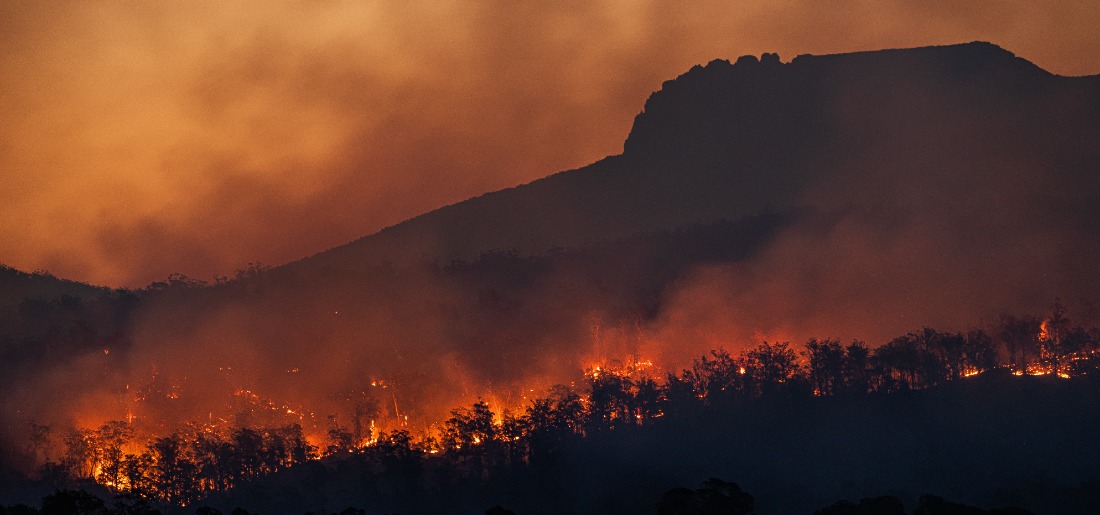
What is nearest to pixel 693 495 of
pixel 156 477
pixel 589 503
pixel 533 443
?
pixel 589 503

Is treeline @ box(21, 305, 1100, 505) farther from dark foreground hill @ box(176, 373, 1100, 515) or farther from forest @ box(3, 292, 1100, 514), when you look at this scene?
dark foreground hill @ box(176, 373, 1100, 515)

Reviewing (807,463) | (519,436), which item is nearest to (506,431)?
(519,436)

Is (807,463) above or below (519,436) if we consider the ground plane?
below

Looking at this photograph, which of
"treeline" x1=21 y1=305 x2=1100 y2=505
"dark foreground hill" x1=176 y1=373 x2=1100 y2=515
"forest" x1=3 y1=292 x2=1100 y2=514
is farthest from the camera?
"treeline" x1=21 y1=305 x2=1100 y2=505

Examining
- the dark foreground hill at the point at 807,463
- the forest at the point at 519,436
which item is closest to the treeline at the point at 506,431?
the forest at the point at 519,436

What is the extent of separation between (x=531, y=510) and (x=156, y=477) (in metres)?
53.4

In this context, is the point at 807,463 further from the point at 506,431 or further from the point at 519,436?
the point at 506,431

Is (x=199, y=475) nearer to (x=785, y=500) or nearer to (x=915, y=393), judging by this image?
(x=785, y=500)

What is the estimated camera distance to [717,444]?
17450cm

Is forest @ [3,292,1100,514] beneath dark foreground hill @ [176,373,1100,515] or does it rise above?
above

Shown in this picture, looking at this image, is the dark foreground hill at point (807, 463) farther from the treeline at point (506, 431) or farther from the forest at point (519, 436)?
the treeline at point (506, 431)

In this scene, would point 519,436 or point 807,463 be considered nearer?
point 807,463

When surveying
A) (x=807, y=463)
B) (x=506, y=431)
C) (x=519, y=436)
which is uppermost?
(x=506, y=431)

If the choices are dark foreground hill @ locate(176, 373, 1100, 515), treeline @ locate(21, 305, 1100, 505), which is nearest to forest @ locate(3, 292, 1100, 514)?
treeline @ locate(21, 305, 1100, 505)
